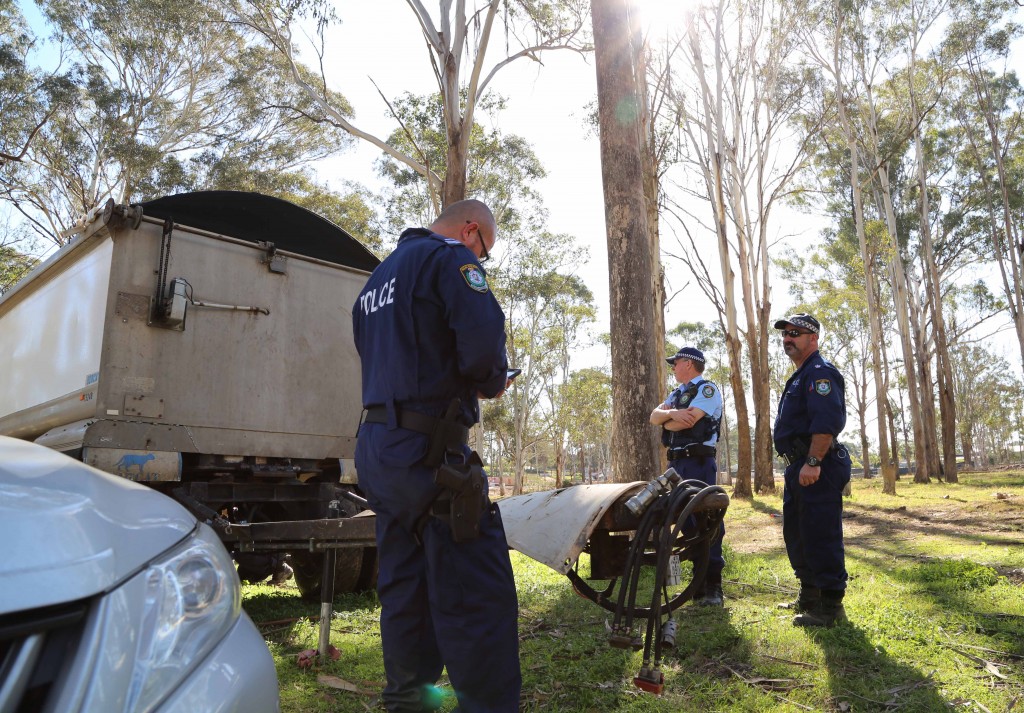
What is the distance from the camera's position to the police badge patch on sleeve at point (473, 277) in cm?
216

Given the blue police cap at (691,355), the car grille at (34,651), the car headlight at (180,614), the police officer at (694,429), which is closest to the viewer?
the car grille at (34,651)

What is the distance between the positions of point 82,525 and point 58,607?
7.3 inches

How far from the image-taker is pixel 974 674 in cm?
294

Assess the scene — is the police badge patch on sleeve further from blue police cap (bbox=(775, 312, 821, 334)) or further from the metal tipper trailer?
blue police cap (bbox=(775, 312, 821, 334))

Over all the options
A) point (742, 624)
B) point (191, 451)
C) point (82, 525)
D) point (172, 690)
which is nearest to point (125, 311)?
point (191, 451)

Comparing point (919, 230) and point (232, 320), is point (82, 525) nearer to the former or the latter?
point (232, 320)

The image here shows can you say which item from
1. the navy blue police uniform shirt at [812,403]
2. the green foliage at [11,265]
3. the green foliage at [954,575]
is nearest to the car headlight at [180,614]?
the navy blue police uniform shirt at [812,403]

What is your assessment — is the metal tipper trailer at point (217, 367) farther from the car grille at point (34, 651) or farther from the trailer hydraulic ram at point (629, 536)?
the car grille at point (34, 651)

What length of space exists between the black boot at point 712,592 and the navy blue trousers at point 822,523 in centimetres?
52

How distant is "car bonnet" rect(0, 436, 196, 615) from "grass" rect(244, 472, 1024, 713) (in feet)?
6.05

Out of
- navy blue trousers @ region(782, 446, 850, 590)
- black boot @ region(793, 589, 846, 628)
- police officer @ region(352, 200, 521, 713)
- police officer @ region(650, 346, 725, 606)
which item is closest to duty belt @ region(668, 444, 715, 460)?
police officer @ region(650, 346, 725, 606)

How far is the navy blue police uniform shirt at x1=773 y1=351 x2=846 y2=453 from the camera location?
3.96 metres

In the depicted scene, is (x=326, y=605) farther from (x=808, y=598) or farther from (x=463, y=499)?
(x=808, y=598)

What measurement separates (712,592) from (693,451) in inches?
35.6
